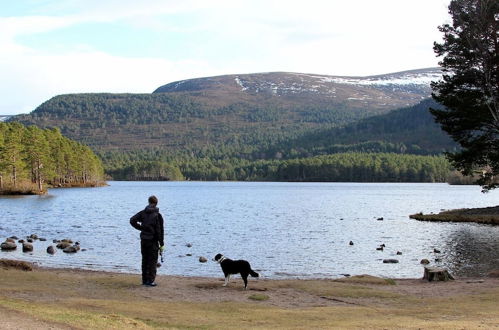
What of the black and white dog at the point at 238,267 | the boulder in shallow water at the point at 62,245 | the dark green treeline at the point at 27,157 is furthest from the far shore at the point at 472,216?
the dark green treeline at the point at 27,157

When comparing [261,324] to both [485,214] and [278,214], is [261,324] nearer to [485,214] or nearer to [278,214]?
[485,214]

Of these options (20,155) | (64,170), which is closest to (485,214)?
(20,155)

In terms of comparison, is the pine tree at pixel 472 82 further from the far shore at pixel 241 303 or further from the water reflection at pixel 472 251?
the far shore at pixel 241 303

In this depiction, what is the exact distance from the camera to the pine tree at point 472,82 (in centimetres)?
5200

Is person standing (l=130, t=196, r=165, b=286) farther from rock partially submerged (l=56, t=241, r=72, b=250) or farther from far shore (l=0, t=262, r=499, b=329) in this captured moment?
rock partially submerged (l=56, t=241, r=72, b=250)

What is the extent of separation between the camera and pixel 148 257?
23484 mm

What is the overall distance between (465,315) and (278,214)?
70514mm

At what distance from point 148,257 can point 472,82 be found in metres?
41.4

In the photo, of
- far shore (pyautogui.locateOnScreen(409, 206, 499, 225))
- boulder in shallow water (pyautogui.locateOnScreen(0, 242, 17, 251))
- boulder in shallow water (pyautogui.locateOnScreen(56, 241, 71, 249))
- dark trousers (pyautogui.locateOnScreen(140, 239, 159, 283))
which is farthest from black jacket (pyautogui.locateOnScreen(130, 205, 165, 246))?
far shore (pyautogui.locateOnScreen(409, 206, 499, 225))

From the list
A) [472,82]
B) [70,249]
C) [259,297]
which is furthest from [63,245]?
[472,82]

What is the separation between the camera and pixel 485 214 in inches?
2517

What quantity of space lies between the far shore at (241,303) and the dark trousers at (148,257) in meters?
0.64

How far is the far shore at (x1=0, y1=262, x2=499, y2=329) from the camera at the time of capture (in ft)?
52.1

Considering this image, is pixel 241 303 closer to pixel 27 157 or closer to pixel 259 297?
pixel 259 297
